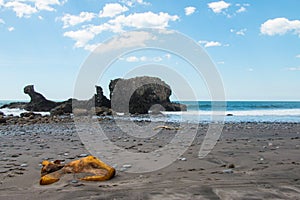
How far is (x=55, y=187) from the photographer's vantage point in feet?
12.0

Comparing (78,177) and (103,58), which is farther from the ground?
(103,58)

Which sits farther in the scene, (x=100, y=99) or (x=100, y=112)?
(x=100, y=99)

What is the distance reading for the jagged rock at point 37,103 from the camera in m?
38.7

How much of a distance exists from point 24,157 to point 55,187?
105 inches

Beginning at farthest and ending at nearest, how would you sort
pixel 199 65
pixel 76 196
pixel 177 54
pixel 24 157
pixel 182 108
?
pixel 182 108 → pixel 177 54 → pixel 199 65 → pixel 24 157 → pixel 76 196

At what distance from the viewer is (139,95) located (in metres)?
32.9

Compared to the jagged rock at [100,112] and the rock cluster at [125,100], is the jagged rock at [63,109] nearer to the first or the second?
the rock cluster at [125,100]

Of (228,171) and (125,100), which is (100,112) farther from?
(228,171)

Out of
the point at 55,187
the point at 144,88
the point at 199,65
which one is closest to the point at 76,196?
the point at 55,187

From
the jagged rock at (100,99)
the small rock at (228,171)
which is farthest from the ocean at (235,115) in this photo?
the small rock at (228,171)

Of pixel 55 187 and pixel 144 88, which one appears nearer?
pixel 55 187

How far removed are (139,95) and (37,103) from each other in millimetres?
15140

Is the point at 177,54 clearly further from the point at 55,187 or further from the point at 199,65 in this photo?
the point at 55,187

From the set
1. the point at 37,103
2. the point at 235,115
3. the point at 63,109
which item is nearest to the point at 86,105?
the point at 63,109
